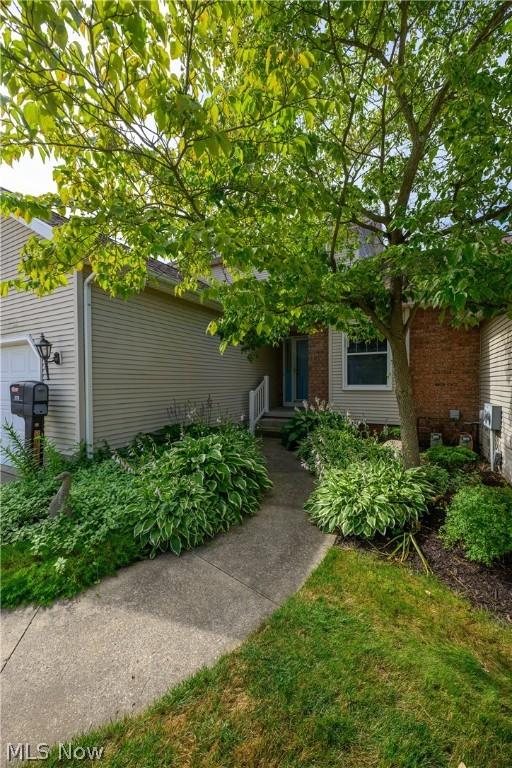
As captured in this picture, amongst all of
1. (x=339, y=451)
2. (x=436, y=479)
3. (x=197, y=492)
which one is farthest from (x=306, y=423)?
(x=197, y=492)

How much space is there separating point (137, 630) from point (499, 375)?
6.30 meters

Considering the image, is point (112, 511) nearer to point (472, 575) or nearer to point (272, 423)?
point (472, 575)

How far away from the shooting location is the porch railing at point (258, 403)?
375 inches

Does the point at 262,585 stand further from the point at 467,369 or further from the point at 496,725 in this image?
the point at 467,369

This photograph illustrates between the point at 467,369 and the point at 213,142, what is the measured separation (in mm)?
7555

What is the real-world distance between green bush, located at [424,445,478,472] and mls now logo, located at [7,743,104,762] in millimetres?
5394

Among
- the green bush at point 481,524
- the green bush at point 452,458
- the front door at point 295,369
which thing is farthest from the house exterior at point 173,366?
the green bush at point 481,524

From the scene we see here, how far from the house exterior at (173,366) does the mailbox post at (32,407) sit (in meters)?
0.26

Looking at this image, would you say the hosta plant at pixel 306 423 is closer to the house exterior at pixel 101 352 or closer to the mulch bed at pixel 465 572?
the house exterior at pixel 101 352

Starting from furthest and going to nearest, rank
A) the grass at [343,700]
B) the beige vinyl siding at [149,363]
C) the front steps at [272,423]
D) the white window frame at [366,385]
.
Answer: the front steps at [272,423], the white window frame at [366,385], the beige vinyl siding at [149,363], the grass at [343,700]

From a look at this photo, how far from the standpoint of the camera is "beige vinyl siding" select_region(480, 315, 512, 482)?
5.13 m

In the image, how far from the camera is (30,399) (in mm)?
5469

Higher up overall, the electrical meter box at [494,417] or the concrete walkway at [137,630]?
the electrical meter box at [494,417]

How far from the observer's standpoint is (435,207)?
359cm
